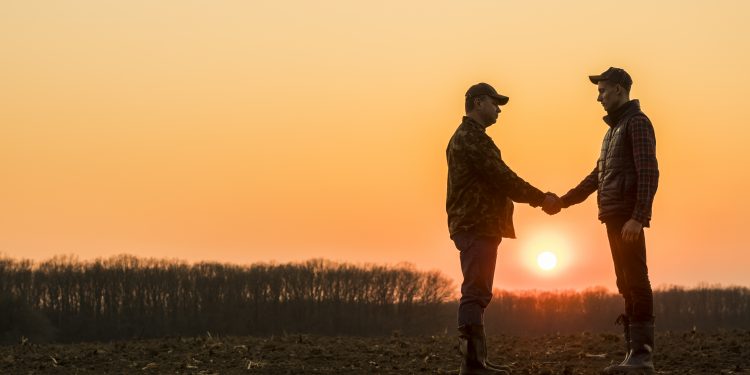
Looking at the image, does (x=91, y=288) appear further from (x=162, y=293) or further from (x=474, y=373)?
(x=474, y=373)

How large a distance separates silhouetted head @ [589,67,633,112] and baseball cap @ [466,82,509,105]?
1261mm

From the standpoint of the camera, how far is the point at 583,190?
40.1 ft

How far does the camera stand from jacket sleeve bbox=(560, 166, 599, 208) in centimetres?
1219

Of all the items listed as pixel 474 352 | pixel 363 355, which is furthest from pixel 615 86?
pixel 363 355

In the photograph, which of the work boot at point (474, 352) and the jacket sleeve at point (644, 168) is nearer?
the work boot at point (474, 352)

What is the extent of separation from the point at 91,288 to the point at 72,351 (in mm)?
76979

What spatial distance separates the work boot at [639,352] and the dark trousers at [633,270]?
0.09 m

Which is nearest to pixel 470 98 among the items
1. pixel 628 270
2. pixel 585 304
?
pixel 628 270

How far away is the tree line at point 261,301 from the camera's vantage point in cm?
8644

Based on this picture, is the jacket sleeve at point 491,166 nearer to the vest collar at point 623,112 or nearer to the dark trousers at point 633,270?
the dark trousers at point 633,270

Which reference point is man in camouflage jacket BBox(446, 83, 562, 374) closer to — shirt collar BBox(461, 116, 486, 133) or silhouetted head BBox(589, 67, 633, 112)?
shirt collar BBox(461, 116, 486, 133)

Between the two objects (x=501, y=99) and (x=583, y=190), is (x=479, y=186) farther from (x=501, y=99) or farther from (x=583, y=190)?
(x=583, y=190)

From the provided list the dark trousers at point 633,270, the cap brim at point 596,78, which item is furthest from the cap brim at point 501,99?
the dark trousers at point 633,270

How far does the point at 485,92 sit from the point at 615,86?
1575 mm
